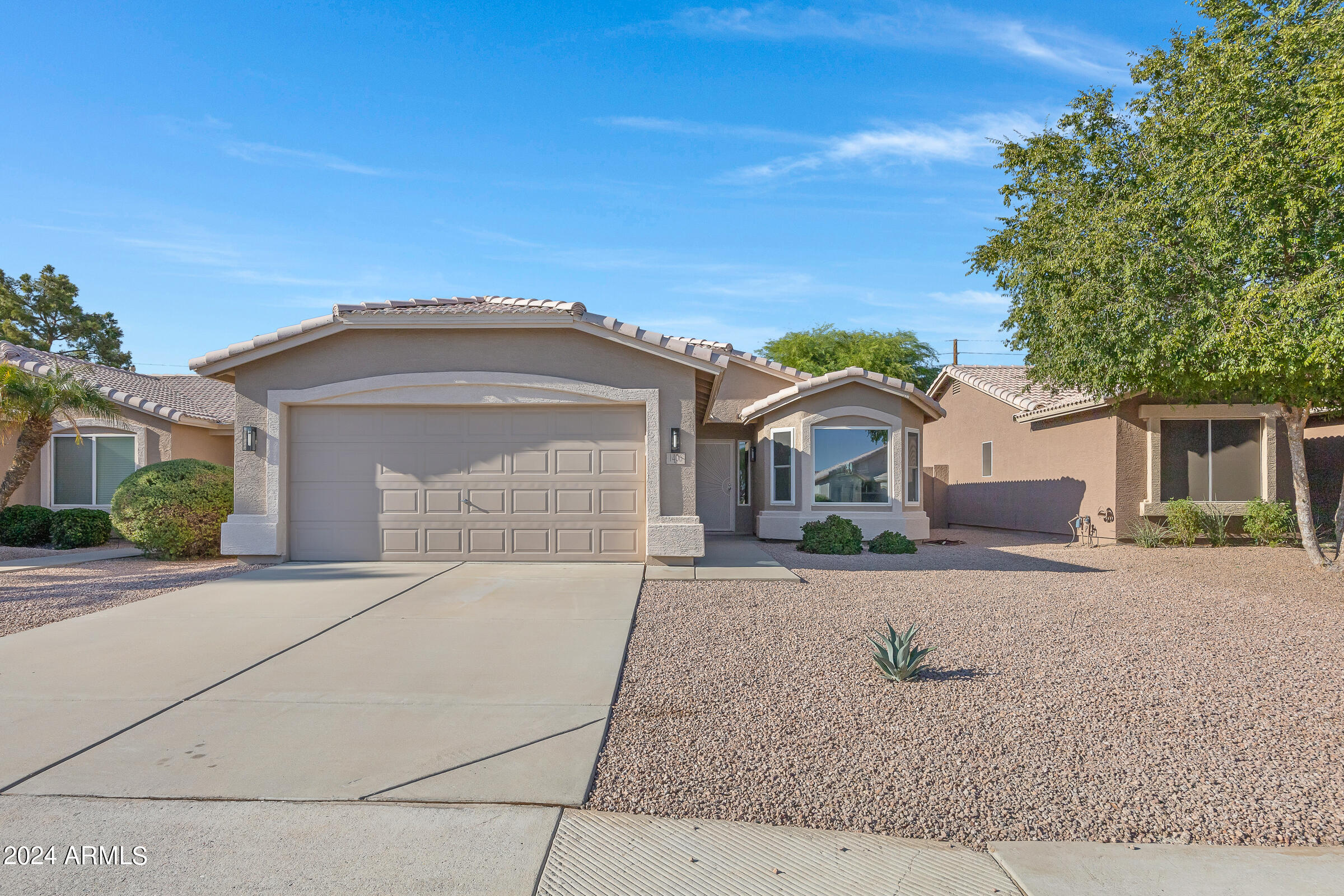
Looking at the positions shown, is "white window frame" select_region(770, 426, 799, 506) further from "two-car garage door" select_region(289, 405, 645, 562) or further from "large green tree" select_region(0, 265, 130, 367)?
"large green tree" select_region(0, 265, 130, 367)

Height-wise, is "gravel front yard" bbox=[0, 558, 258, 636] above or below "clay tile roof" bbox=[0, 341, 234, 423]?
below

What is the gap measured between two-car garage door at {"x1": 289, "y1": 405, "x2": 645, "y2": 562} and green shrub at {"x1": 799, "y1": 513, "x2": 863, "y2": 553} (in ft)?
13.5

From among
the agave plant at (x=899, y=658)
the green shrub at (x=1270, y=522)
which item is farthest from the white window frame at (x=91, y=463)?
the green shrub at (x=1270, y=522)

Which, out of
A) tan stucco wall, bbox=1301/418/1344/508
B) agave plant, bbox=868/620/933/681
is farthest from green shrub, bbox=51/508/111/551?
tan stucco wall, bbox=1301/418/1344/508

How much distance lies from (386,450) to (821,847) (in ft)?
31.3

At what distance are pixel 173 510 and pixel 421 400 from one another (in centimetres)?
449

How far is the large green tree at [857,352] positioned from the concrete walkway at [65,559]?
93.1 feet

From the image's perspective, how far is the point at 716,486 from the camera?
Answer: 1841cm

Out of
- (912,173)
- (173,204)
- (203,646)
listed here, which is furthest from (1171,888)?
(173,204)

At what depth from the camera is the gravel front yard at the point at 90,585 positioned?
7.89 meters

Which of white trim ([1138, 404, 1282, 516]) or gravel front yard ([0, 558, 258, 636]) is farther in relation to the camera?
white trim ([1138, 404, 1282, 516])

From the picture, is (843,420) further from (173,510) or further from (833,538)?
(173,510)

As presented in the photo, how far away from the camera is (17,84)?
12266mm

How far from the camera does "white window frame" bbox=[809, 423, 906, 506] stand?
15.7 m
